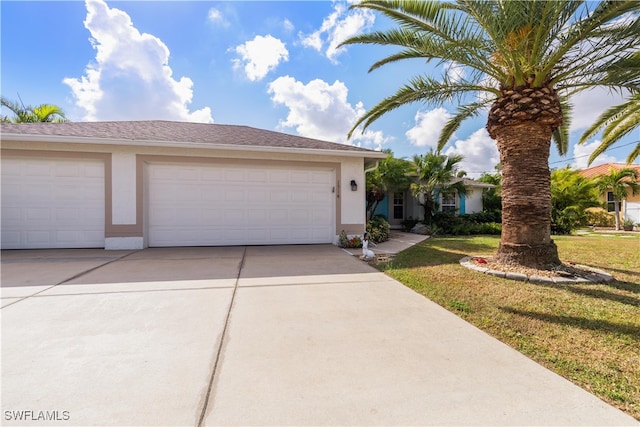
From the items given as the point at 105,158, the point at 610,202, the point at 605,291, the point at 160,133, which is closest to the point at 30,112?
the point at 105,158

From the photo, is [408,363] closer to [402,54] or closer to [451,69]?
[451,69]

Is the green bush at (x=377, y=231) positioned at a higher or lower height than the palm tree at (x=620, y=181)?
lower

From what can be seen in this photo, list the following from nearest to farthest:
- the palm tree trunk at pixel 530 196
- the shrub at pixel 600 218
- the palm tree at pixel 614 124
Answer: the palm tree trunk at pixel 530 196 < the palm tree at pixel 614 124 < the shrub at pixel 600 218

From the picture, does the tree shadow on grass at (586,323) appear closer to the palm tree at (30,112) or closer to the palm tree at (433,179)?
the palm tree at (433,179)

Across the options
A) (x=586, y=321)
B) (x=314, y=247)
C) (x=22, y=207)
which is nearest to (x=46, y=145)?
(x=22, y=207)

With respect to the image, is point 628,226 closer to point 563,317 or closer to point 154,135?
point 563,317

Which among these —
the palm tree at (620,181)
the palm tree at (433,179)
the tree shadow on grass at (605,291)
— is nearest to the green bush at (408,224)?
the palm tree at (433,179)

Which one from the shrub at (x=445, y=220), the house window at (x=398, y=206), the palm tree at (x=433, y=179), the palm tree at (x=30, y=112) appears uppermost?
the palm tree at (x=30, y=112)

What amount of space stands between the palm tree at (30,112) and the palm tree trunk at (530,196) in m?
19.6

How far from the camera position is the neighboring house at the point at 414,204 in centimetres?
1480

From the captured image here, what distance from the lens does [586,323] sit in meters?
2.87

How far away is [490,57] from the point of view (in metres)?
5.04

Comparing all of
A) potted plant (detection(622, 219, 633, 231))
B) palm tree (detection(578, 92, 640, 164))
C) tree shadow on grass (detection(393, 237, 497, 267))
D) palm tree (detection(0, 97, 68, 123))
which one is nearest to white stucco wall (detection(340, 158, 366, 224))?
tree shadow on grass (detection(393, 237, 497, 267))

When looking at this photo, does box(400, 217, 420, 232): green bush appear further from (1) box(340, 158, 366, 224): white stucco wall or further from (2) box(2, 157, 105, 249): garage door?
(2) box(2, 157, 105, 249): garage door
